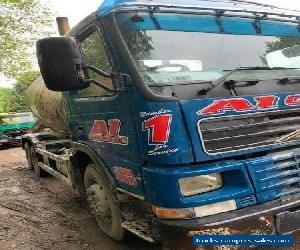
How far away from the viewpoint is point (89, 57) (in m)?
3.64

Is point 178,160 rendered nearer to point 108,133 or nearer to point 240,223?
point 240,223

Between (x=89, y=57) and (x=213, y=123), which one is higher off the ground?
(x=89, y=57)

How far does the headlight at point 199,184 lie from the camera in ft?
8.95

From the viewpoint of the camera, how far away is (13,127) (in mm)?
15078

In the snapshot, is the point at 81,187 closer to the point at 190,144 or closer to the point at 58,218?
the point at 58,218

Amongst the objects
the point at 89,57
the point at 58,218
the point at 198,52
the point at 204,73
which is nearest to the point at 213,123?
the point at 204,73

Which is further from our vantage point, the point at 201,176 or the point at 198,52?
the point at 198,52

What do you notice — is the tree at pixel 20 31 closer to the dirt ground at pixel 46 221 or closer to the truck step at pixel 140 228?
the dirt ground at pixel 46 221

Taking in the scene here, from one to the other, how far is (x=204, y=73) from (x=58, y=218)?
3002mm

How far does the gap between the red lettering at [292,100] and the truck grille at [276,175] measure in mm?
423

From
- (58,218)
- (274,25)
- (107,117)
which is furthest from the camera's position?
(58,218)

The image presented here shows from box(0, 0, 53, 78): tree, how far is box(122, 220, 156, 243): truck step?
20.8 metres

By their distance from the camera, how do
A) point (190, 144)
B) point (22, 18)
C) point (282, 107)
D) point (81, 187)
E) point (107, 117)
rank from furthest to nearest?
point (22, 18) < point (81, 187) < point (107, 117) < point (282, 107) < point (190, 144)

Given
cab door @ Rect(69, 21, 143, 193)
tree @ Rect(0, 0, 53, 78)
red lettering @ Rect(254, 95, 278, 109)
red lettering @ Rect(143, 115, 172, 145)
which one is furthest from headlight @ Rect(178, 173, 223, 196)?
tree @ Rect(0, 0, 53, 78)
